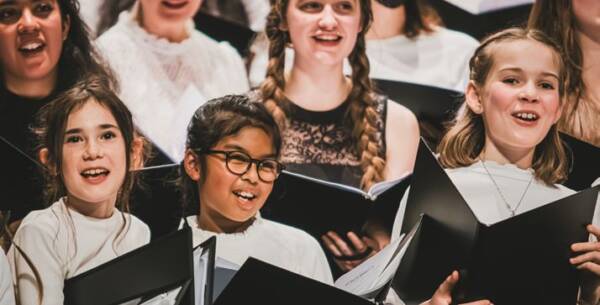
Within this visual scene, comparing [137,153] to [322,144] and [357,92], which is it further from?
[357,92]

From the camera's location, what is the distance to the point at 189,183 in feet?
9.07

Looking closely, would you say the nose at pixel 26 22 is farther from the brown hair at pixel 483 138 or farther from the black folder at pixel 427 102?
the brown hair at pixel 483 138

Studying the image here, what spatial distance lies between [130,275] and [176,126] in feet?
1.71

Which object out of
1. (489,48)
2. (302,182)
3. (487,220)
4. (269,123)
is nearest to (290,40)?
(269,123)

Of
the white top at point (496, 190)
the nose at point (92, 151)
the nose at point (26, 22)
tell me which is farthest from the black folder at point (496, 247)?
the nose at point (26, 22)

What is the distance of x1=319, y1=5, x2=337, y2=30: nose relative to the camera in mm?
2865

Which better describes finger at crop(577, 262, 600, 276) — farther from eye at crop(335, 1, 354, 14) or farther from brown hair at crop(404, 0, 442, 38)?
eye at crop(335, 1, 354, 14)

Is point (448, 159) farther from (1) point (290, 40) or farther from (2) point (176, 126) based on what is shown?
(2) point (176, 126)

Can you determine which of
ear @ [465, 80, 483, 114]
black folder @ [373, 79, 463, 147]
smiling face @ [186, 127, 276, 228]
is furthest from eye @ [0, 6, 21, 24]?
ear @ [465, 80, 483, 114]

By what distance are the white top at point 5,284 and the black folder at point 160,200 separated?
1.40 ft

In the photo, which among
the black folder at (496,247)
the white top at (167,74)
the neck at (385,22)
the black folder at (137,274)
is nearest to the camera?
the black folder at (496,247)

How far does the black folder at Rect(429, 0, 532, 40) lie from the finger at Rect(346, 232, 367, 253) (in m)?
0.78

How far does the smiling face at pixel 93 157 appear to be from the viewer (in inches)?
106

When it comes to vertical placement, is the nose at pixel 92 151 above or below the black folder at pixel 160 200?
above
